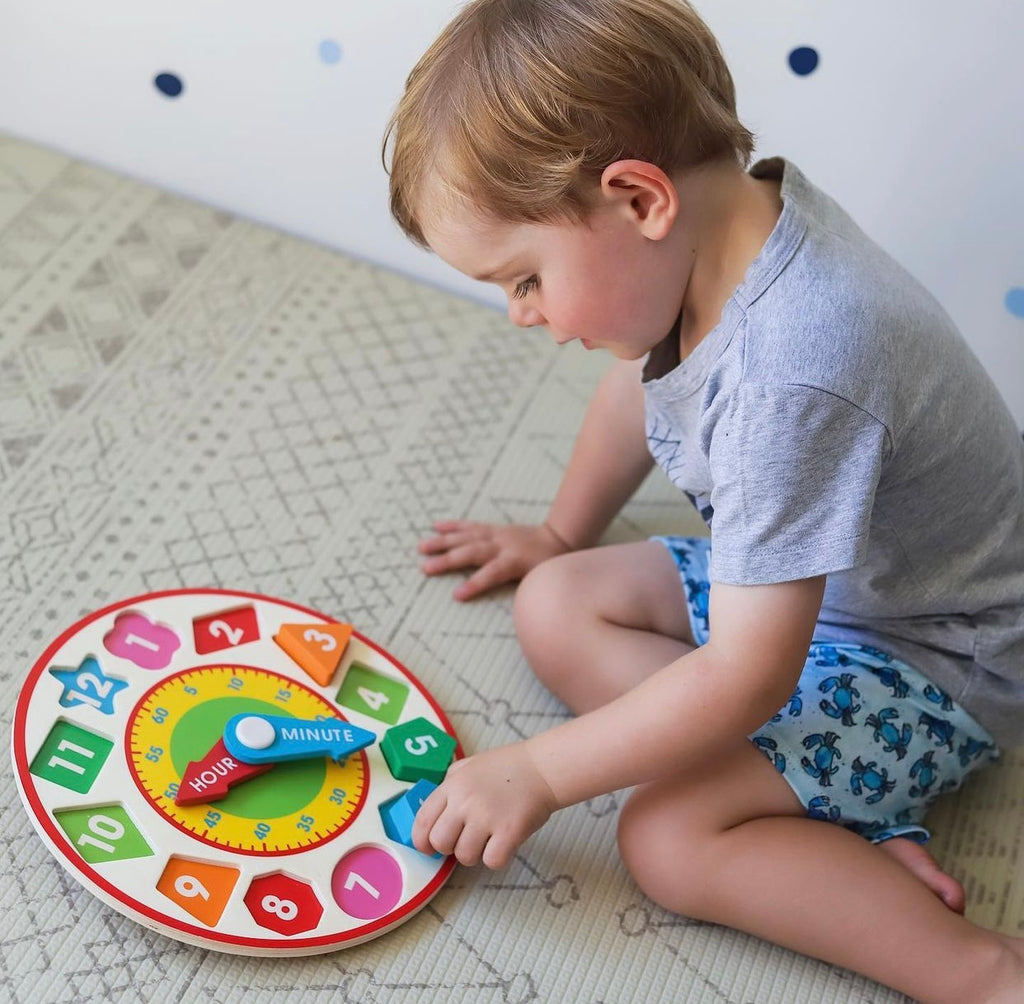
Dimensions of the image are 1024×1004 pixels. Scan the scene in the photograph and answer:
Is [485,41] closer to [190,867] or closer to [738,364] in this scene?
A: [738,364]

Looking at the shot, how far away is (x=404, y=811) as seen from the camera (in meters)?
0.80

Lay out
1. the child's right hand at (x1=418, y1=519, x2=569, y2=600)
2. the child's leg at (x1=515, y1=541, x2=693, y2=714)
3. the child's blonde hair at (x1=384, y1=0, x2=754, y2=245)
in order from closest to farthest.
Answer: the child's blonde hair at (x1=384, y1=0, x2=754, y2=245) < the child's leg at (x1=515, y1=541, x2=693, y2=714) < the child's right hand at (x1=418, y1=519, x2=569, y2=600)

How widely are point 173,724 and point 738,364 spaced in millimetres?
413

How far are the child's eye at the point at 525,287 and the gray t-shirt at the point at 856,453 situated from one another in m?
0.11

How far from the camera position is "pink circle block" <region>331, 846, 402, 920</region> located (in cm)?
75

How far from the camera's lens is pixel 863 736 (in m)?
0.81

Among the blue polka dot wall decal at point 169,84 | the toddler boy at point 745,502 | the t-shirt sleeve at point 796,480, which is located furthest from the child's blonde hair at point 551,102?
the blue polka dot wall decal at point 169,84

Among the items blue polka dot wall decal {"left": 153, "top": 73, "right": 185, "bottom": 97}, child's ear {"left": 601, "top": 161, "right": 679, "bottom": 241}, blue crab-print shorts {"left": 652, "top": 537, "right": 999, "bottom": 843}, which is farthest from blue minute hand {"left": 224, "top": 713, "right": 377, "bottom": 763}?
blue polka dot wall decal {"left": 153, "top": 73, "right": 185, "bottom": 97}

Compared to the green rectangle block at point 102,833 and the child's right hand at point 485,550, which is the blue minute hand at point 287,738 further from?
the child's right hand at point 485,550

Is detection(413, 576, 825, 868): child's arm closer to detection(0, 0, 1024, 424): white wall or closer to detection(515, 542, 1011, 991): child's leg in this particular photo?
detection(515, 542, 1011, 991): child's leg

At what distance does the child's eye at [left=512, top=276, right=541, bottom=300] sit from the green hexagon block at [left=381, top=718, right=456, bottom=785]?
30 centimetres

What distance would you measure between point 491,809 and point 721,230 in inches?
14.3

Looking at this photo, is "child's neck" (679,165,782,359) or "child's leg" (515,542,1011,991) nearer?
"child's neck" (679,165,782,359)

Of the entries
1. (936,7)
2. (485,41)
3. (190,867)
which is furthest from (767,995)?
(936,7)
